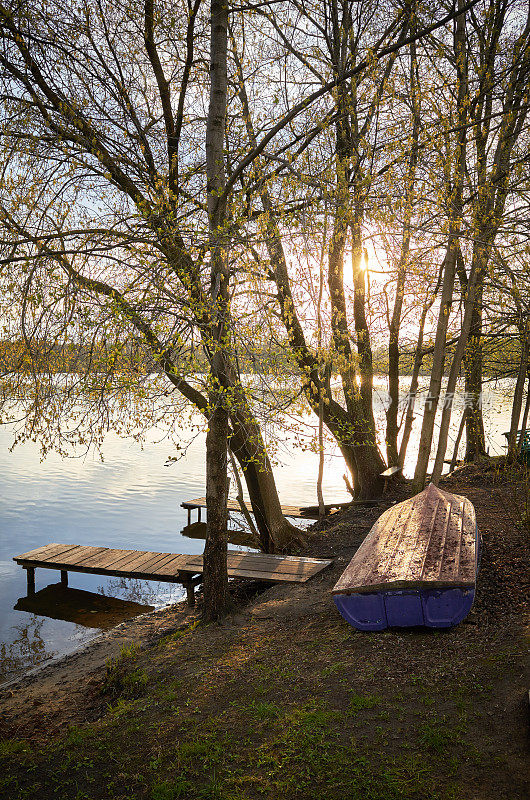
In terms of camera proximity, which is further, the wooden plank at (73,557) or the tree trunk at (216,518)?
the wooden plank at (73,557)

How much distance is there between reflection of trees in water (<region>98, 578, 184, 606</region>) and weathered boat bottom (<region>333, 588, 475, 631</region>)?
5.23 m

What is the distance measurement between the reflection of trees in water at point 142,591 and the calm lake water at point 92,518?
21 millimetres

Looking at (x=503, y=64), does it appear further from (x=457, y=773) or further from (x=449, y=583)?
(x=457, y=773)

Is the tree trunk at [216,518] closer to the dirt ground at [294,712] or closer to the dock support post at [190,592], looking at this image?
the dirt ground at [294,712]

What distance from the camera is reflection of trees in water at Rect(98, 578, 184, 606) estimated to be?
10.3 meters

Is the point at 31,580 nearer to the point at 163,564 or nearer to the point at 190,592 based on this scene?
the point at 163,564

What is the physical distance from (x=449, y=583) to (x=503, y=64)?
10286 mm

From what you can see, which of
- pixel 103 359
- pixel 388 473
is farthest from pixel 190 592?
pixel 388 473

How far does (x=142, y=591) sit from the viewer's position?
1073cm

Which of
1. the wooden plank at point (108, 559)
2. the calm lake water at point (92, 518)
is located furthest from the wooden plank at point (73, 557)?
the calm lake water at point (92, 518)

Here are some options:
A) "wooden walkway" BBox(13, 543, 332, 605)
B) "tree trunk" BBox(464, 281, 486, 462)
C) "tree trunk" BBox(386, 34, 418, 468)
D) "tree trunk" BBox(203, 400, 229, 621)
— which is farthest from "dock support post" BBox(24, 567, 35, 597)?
"tree trunk" BBox(464, 281, 486, 462)

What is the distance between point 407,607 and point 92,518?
43.2ft

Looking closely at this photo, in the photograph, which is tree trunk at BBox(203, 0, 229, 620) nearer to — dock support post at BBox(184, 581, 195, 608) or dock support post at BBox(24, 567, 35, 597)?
dock support post at BBox(184, 581, 195, 608)

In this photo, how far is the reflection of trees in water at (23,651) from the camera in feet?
26.1
